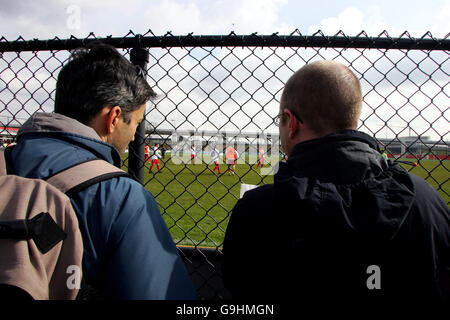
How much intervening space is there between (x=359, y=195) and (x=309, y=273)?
0.94 feet

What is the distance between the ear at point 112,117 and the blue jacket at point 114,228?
176 mm

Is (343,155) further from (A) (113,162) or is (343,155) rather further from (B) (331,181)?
(A) (113,162)

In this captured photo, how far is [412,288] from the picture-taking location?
0.93 meters

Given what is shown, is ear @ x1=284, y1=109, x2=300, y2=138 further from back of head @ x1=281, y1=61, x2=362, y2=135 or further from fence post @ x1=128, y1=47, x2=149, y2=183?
fence post @ x1=128, y1=47, x2=149, y2=183

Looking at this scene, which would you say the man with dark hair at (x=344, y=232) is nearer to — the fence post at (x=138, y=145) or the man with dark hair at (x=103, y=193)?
the man with dark hair at (x=103, y=193)

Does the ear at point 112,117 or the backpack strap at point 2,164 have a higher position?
the ear at point 112,117

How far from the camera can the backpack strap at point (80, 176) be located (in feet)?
2.85

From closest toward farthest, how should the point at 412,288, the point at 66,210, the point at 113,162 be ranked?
1. the point at 66,210
2. the point at 412,288
3. the point at 113,162

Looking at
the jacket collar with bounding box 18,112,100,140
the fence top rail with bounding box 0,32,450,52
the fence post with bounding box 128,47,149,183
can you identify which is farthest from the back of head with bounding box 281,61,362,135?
the fence post with bounding box 128,47,149,183

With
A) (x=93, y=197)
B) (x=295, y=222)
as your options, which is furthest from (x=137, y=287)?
(x=295, y=222)

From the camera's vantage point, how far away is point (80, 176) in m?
0.89

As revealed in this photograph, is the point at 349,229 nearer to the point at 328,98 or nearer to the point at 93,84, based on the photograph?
the point at 328,98

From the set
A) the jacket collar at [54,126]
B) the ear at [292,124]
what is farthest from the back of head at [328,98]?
the jacket collar at [54,126]

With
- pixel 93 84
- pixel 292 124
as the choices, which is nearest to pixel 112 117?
pixel 93 84
